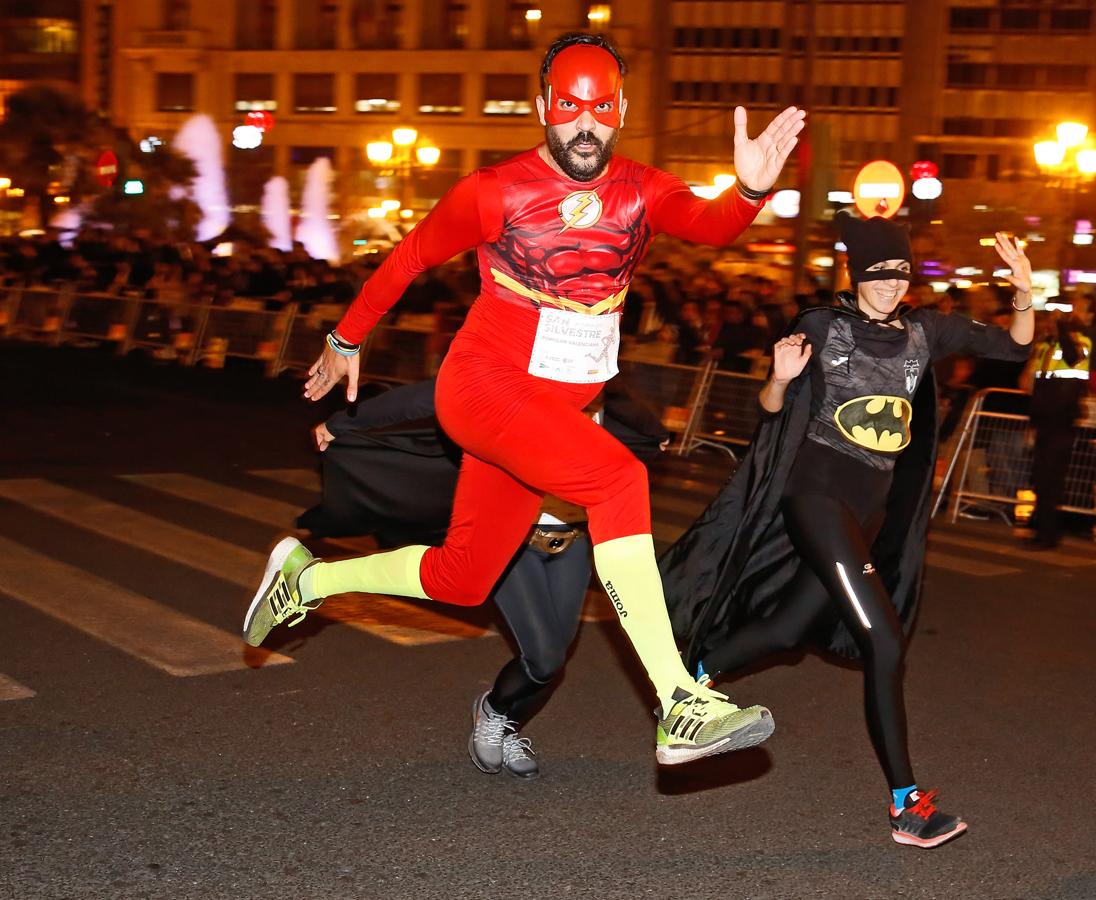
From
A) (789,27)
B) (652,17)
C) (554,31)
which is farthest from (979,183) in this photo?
(789,27)

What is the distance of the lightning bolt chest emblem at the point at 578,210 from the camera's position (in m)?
4.17

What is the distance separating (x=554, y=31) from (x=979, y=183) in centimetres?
1501

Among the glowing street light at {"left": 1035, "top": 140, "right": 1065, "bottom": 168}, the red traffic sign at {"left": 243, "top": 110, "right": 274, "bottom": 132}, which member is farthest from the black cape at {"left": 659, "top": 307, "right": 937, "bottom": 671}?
the red traffic sign at {"left": 243, "top": 110, "right": 274, "bottom": 132}

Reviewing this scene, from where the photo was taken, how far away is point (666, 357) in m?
14.9

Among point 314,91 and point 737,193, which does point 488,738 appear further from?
point 314,91

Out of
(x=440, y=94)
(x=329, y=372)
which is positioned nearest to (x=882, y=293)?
(x=329, y=372)

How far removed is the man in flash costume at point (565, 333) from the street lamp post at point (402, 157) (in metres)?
36.6

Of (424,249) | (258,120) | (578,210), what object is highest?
(258,120)

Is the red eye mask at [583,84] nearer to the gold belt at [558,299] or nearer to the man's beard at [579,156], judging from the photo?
the man's beard at [579,156]

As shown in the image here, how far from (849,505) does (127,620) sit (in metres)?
3.59

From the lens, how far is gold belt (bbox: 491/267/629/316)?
421 cm

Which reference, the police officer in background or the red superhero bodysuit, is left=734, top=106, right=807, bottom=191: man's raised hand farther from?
the police officer in background

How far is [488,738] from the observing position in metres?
4.86

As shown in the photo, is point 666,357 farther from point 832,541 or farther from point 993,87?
point 993,87
